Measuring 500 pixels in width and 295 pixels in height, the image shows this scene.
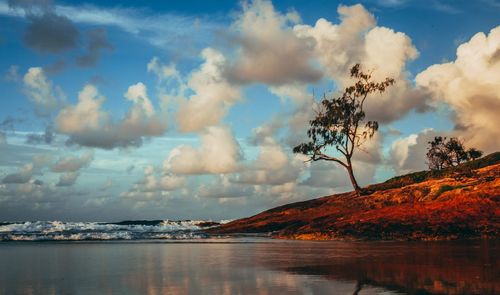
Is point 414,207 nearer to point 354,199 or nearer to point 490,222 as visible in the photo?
point 490,222

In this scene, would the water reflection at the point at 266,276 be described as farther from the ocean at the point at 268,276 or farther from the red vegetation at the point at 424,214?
the red vegetation at the point at 424,214

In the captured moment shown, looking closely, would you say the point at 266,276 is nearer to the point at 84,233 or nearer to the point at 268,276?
the point at 268,276

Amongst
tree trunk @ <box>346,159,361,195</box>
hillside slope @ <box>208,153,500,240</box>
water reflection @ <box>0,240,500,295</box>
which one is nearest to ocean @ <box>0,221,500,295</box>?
water reflection @ <box>0,240,500,295</box>

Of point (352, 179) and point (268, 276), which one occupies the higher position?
point (352, 179)

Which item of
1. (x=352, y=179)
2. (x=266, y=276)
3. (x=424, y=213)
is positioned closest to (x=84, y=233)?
(x=352, y=179)

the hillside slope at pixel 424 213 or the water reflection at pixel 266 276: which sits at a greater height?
the hillside slope at pixel 424 213

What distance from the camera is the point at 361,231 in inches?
1751

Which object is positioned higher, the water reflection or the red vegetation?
the red vegetation

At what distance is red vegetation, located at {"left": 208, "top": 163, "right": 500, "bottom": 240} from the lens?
4081cm

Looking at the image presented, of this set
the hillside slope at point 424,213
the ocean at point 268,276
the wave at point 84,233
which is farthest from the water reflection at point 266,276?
the wave at point 84,233

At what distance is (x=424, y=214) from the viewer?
44.9 m

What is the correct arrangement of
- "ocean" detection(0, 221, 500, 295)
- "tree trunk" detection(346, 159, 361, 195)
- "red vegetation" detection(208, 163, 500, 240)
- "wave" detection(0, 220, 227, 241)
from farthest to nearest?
"tree trunk" detection(346, 159, 361, 195), "wave" detection(0, 220, 227, 241), "red vegetation" detection(208, 163, 500, 240), "ocean" detection(0, 221, 500, 295)

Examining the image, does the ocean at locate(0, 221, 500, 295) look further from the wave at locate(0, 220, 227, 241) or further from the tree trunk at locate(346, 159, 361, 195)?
the tree trunk at locate(346, 159, 361, 195)

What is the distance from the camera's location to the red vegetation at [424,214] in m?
40.8
